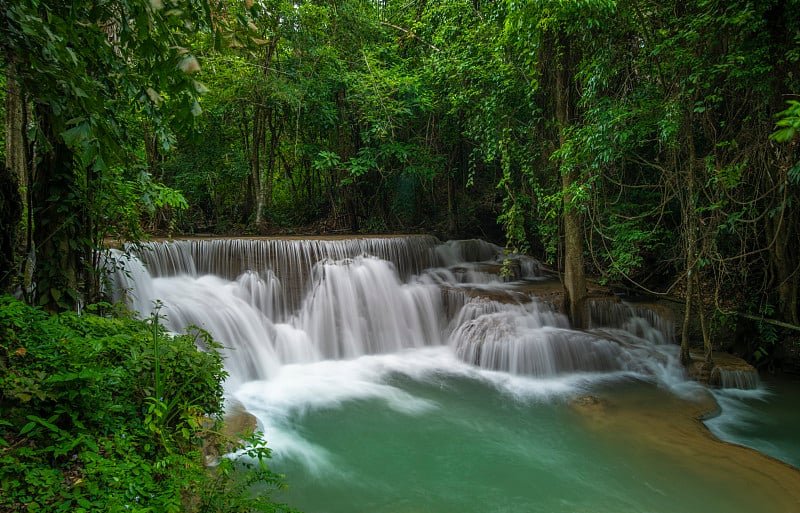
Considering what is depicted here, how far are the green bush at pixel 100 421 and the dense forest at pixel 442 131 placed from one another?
3.05 ft

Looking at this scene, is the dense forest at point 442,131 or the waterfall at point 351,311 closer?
the dense forest at point 442,131

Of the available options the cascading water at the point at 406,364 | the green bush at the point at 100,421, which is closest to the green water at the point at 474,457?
the cascading water at the point at 406,364

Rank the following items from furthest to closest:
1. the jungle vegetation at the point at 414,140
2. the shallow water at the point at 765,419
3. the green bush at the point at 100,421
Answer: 1. the shallow water at the point at 765,419
2. the jungle vegetation at the point at 414,140
3. the green bush at the point at 100,421

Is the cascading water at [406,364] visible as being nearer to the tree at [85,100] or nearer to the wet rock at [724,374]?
the wet rock at [724,374]

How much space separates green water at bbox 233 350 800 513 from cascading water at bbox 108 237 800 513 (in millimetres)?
21

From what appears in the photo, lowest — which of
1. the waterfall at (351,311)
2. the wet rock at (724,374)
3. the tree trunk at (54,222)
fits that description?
the wet rock at (724,374)

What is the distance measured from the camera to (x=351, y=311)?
8742 mm

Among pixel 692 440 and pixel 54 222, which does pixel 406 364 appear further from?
pixel 54 222

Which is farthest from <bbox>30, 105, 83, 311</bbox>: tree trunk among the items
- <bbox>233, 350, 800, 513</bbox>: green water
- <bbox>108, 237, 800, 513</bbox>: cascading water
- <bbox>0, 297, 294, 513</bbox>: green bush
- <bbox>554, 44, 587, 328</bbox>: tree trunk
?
<bbox>554, 44, 587, 328</bbox>: tree trunk

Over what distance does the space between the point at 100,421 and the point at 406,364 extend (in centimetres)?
563

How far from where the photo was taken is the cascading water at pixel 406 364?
4.32m

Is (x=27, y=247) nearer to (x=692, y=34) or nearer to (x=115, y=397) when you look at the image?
(x=115, y=397)

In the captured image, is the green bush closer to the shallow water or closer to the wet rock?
the shallow water

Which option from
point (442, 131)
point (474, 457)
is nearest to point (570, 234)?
point (474, 457)
